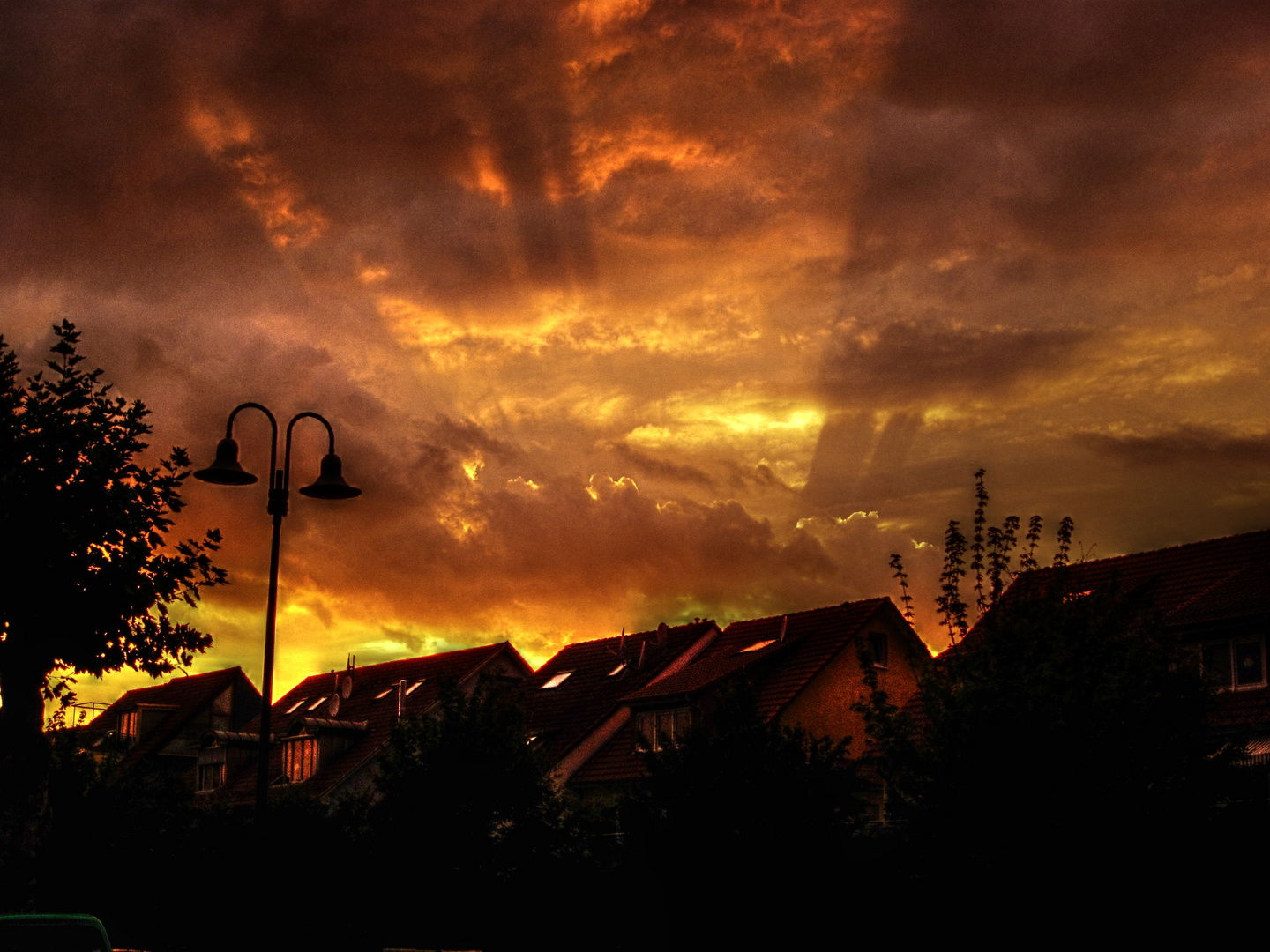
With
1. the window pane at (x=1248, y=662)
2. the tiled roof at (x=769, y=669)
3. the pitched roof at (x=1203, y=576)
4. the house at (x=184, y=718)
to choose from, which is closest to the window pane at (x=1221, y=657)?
the window pane at (x=1248, y=662)

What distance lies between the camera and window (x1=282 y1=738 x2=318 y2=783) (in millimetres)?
54156

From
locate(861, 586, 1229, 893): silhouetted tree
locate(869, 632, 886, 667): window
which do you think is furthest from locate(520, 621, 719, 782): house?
locate(861, 586, 1229, 893): silhouetted tree

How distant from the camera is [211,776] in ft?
200

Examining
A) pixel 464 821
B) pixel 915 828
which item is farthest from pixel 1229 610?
pixel 915 828

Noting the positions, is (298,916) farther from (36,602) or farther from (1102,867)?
Answer: (1102,867)

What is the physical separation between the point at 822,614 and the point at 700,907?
33671 mm

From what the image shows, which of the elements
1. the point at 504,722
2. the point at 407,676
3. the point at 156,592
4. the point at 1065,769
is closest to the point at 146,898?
the point at 156,592

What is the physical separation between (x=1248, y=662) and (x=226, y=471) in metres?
25.3

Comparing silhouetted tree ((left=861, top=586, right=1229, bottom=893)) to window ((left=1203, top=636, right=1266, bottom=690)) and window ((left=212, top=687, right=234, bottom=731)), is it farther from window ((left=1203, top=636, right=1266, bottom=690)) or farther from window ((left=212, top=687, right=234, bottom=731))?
window ((left=212, top=687, right=234, bottom=731))

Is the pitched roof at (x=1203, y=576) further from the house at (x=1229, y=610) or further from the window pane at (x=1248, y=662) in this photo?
the window pane at (x=1248, y=662)

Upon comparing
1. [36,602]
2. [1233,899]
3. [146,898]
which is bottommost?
[146,898]

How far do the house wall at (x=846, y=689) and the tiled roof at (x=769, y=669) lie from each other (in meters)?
0.44

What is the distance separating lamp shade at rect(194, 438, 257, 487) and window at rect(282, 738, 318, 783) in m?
36.8

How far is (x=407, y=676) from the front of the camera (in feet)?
198
